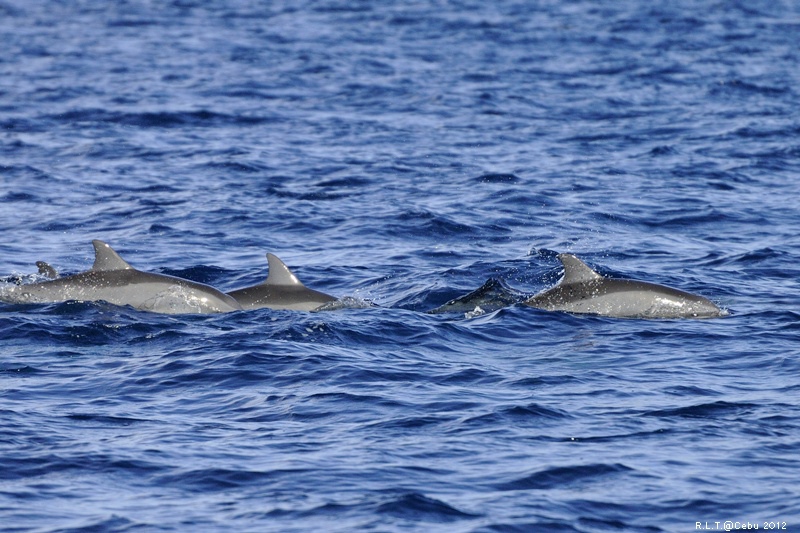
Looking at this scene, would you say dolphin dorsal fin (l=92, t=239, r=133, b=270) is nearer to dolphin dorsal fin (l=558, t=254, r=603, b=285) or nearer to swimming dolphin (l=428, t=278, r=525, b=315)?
swimming dolphin (l=428, t=278, r=525, b=315)

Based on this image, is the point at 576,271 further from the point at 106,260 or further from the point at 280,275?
the point at 106,260

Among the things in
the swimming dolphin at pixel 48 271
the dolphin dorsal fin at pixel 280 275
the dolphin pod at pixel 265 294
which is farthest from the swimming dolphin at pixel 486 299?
the swimming dolphin at pixel 48 271

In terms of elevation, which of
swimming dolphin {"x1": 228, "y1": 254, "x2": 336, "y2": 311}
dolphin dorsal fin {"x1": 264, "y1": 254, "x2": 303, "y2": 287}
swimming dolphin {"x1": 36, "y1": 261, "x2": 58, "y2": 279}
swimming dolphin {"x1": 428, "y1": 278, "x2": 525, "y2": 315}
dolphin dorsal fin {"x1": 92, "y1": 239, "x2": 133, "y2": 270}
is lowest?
swimming dolphin {"x1": 428, "y1": 278, "x2": 525, "y2": 315}

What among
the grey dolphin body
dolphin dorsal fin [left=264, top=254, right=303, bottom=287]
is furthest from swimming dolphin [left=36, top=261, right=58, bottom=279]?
the grey dolphin body

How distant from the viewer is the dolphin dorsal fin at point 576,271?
18672 millimetres

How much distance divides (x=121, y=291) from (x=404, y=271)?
17.3 ft

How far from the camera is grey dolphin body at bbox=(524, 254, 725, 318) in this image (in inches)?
728

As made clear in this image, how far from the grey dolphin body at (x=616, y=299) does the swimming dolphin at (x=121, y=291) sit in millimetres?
4540

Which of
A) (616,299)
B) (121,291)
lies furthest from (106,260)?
(616,299)

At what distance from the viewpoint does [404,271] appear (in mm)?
21922

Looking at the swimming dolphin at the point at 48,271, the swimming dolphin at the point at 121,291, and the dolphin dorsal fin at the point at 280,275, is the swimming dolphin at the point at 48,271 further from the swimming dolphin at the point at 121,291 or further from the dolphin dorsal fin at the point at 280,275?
the dolphin dorsal fin at the point at 280,275

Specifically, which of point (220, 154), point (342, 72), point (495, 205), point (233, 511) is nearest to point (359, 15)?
point (342, 72)

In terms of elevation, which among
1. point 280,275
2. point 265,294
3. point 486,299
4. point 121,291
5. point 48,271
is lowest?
point 486,299

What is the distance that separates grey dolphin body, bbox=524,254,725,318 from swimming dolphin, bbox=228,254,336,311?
3073 millimetres
